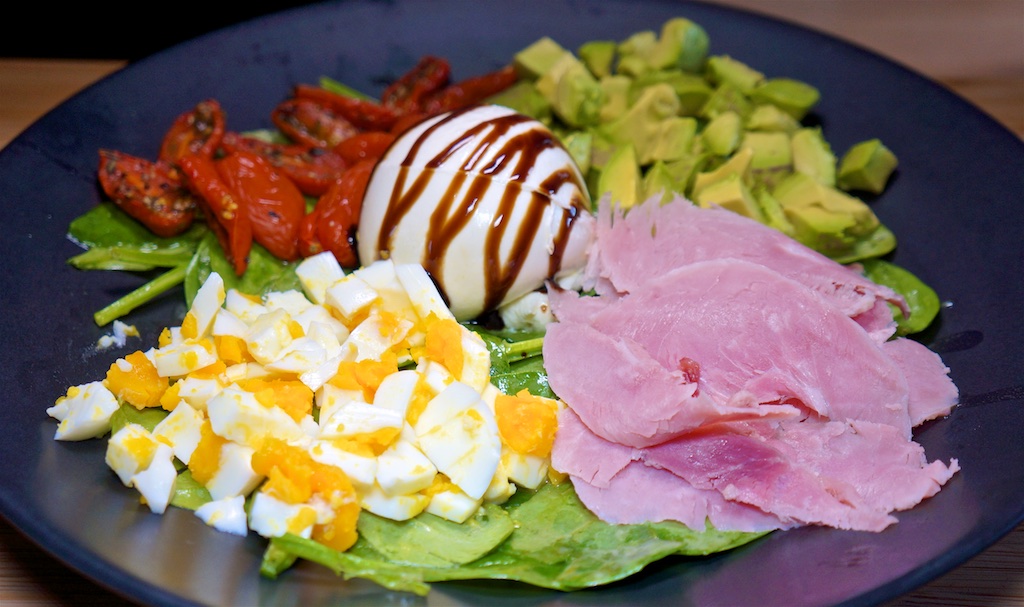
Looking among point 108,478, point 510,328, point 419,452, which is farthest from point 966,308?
point 108,478

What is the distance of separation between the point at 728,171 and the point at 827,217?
358mm

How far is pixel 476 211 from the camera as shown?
2527 millimetres

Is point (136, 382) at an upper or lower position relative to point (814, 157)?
lower

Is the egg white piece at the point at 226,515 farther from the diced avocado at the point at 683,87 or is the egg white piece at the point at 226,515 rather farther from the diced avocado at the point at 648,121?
the diced avocado at the point at 683,87

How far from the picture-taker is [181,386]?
2.09 metres

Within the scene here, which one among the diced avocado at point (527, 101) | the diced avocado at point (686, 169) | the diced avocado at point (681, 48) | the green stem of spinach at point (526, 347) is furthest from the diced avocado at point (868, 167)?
the green stem of spinach at point (526, 347)

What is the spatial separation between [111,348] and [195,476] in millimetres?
663

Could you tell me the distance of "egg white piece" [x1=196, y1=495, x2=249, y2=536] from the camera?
187 centimetres

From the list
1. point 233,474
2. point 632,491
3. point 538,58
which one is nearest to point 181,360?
point 233,474

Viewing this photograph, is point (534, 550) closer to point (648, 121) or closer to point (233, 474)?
point (233, 474)

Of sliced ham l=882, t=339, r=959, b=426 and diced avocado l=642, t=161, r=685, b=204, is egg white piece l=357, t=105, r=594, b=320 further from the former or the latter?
sliced ham l=882, t=339, r=959, b=426

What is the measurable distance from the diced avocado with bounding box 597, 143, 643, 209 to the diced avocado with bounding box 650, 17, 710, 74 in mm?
546

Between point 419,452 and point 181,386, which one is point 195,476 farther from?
Answer: point 419,452

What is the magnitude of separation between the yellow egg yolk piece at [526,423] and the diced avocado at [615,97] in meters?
1.49
